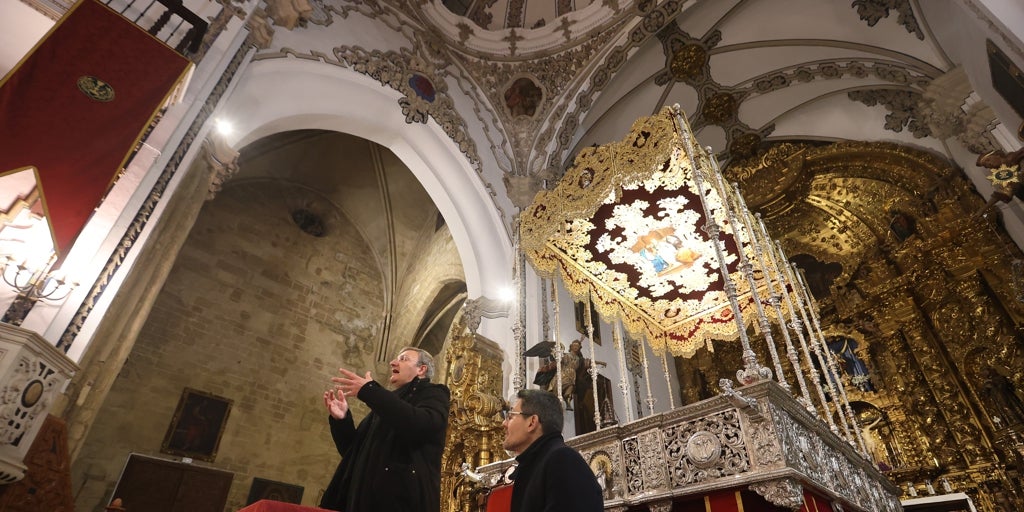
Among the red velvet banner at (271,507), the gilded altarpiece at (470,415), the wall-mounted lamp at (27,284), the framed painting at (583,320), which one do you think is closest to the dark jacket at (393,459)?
the red velvet banner at (271,507)

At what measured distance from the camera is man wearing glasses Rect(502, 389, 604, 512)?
1.65 meters

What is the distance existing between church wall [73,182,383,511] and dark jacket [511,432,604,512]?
7873 mm

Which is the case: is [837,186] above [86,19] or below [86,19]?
above

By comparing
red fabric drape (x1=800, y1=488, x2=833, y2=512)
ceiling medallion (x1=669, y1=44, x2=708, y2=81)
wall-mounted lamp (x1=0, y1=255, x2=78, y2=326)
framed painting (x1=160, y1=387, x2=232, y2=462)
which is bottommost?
red fabric drape (x1=800, y1=488, x2=833, y2=512)

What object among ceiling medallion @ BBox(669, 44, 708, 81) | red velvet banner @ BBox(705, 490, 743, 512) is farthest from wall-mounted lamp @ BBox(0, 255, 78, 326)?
ceiling medallion @ BBox(669, 44, 708, 81)

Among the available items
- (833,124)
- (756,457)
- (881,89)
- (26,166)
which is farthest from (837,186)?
(26,166)

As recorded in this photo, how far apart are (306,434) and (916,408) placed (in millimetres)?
9850

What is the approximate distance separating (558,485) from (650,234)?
14.0 ft

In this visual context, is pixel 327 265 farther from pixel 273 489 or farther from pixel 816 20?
pixel 816 20

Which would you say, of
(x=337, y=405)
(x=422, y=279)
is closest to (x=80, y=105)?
(x=337, y=405)

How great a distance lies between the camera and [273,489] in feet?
28.0

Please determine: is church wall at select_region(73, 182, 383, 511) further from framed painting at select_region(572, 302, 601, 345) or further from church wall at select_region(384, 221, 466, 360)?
framed painting at select_region(572, 302, 601, 345)

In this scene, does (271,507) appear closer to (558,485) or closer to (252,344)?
(558,485)

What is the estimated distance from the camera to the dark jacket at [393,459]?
188cm
